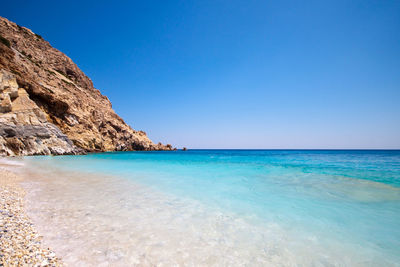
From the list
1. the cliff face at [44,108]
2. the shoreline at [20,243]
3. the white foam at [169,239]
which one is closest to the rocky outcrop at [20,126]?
the cliff face at [44,108]

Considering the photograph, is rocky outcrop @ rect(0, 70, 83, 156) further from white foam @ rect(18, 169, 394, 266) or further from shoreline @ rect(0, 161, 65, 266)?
shoreline @ rect(0, 161, 65, 266)

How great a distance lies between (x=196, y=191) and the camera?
734 cm

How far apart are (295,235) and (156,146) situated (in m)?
74.4

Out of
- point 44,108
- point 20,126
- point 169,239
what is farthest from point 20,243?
point 44,108

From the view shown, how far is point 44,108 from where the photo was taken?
31812 mm

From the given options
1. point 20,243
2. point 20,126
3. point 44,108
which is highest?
point 44,108

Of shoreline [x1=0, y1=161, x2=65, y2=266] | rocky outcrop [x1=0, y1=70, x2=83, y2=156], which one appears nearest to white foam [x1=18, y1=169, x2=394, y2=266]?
shoreline [x1=0, y1=161, x2=65, y2=266]

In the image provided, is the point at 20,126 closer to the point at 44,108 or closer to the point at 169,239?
the point at 44,108

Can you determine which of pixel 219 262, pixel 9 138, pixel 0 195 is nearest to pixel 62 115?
pixel 9 138

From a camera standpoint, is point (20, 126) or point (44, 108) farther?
point (44, 108)

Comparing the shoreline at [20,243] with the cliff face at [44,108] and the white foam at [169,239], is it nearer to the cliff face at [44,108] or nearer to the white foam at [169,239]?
the white foam at [169,239]

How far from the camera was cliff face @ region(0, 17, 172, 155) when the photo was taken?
72.7 feet

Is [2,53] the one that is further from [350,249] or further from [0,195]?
[350,249]

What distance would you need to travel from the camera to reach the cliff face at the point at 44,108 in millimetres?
22156
